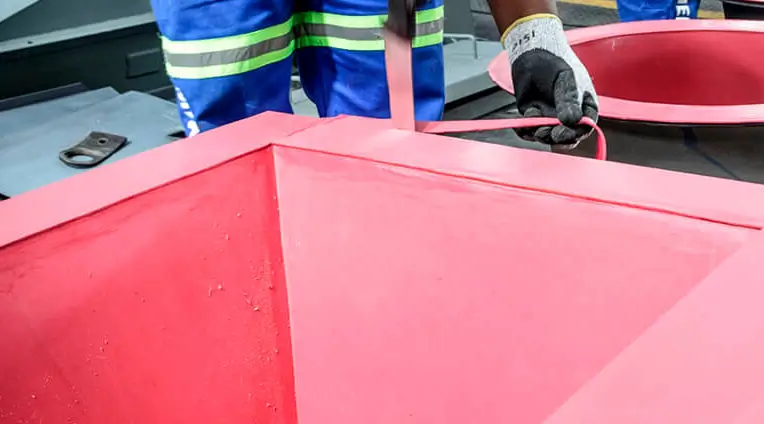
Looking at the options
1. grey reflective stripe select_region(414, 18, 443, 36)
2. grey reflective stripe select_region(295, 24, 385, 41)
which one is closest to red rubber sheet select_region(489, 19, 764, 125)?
grey reflective stripe select_region(414, 18, 443, 36)

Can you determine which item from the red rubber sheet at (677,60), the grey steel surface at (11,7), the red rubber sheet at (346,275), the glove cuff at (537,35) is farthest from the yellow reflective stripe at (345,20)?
the grey steel surface at (11,7)

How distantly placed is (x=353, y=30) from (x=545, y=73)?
33 cm

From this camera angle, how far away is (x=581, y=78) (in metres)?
1.18

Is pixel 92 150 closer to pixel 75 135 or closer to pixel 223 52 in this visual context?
pixel 75 135

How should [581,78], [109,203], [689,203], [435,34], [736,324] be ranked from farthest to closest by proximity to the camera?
[435,34]
[581,78]
[109,203]
[689,203]
[736,324]

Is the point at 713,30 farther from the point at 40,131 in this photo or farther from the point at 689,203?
the point at 40,131

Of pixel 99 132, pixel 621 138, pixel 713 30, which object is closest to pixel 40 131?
pixel 99 132

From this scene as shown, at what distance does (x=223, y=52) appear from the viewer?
3.92 ft

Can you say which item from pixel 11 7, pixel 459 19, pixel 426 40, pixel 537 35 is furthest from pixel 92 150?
pixel 459 19

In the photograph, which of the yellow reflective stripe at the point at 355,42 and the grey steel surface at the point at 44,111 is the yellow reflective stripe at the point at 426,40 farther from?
the grey steel surface at the point at 44,111

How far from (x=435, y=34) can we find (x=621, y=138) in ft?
1.24

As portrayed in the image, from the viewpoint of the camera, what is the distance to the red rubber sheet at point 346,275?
2.14 feet

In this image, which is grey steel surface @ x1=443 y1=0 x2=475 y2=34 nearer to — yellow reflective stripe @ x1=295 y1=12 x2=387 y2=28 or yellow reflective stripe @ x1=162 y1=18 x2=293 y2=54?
yellow reflective stripe @ x1=295 y1=12 x2=387 y2=28

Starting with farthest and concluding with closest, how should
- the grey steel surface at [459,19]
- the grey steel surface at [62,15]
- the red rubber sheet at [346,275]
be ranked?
the grey steel surface at [459,19], the grey steel surface at [62,15], the red rubber sheet at [346,275]
